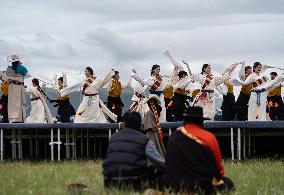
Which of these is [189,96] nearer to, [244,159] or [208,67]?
[208,67]

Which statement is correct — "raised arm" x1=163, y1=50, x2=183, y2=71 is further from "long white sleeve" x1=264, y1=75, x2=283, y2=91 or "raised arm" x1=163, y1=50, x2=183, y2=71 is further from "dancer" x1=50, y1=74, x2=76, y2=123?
"dancer" x1=50, y1=74, x2=76, y2=123

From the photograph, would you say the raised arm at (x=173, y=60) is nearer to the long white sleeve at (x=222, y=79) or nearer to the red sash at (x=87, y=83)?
the long white sleeve at (x=222, y=79)

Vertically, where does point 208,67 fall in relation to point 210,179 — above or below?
above

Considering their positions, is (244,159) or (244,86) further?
(244,86)

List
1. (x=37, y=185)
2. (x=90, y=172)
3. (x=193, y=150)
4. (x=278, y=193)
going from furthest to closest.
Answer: (x=90, y=172) < (x=37, y=185) < (x=278, y=193) < (x=193, y=150)

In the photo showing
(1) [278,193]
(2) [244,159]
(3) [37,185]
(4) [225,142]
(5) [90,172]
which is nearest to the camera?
(1) [278,193]

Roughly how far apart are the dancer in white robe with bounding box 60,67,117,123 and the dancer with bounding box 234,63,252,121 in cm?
394

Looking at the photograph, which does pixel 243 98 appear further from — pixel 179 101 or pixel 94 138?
pixel 94 138

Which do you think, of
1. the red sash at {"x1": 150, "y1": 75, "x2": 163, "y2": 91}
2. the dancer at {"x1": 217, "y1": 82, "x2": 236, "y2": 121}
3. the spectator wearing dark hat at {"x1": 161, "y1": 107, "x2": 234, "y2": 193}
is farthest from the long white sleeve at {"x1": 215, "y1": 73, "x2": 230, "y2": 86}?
the spectator wearing dark hat at {"x1": 161, "y1": 107, "x2": 234, "y2": 193}

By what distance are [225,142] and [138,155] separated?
10624mm

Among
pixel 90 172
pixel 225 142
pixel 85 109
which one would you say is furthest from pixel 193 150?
pixel 85 109

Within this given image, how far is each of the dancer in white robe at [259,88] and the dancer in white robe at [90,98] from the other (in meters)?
4.01

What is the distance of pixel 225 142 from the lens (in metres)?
19.7

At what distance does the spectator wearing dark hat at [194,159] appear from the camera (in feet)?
29.2
